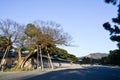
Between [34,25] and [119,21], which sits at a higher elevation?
[34,25]

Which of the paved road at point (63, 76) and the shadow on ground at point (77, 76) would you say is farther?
the paved road at point (63, 76)

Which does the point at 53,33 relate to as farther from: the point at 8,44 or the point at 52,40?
the point at 8,44

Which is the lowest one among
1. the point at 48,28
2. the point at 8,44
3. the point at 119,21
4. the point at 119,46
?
the point at 119,46

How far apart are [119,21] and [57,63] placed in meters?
61.3

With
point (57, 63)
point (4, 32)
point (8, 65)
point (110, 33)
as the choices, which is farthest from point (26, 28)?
point (110, 33)

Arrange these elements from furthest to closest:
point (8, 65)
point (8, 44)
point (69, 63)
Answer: point (69, 63)
point (8, 65)
point (8, 44)

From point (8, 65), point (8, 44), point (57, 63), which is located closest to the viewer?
point (8, 44)

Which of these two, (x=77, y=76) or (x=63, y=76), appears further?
(x=77, y=76)

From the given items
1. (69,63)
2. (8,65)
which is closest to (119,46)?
(8,65)

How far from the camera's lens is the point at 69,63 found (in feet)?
312

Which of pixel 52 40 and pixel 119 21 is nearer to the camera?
pixel 119 21

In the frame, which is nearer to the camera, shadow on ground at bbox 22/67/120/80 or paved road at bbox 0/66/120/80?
shadow on ground at bbox 22/67/120/80

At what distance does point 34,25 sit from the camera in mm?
60031

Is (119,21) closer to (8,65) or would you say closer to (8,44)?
(8,44)
